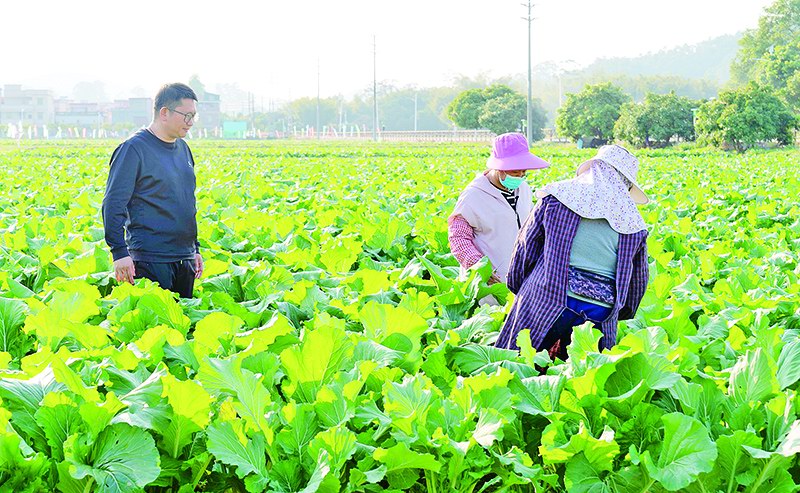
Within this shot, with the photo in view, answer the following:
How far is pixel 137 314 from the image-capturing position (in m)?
3.55

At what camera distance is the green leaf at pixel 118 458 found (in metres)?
2.26

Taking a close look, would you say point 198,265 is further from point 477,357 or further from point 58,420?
point 58,420

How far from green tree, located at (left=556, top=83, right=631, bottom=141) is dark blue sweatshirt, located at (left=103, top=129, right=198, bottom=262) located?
2439 inches

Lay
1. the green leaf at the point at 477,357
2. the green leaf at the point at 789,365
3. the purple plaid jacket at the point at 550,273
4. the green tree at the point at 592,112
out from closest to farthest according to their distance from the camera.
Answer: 1. the green leaf at the point at 789,365
2. the green leaf at the point at 477,357
3. the purple plaid jacket at the point at 550,273
4. the green tree at the point at 592,112

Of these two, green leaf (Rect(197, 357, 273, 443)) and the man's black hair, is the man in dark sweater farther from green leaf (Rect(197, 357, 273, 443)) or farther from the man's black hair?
green leaf (Rect(197, 357, 273, 443))

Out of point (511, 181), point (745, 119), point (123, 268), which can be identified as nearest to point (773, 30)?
point (745, 119)

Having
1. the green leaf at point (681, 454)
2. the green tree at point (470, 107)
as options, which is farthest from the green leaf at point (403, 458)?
the green tree at point (470, 107)

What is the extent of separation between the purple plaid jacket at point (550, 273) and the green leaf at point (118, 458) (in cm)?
162

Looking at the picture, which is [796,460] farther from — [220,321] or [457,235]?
[457,235]

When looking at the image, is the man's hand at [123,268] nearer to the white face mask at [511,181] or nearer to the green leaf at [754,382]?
the white face mask at [511,181]

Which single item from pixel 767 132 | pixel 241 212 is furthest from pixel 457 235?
pixel 767 132

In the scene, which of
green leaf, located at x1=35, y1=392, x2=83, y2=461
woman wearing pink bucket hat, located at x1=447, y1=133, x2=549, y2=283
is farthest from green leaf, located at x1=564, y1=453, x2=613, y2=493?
woman wearing pink bucket hat, located at x1=447, y1=133, x2=549, y2=283

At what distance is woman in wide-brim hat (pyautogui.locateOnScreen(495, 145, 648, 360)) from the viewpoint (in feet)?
10.7

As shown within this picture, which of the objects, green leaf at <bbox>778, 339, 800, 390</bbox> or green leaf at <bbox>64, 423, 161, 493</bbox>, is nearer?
green leaf at <bbox>64, 423, 161, 493</bbox>
